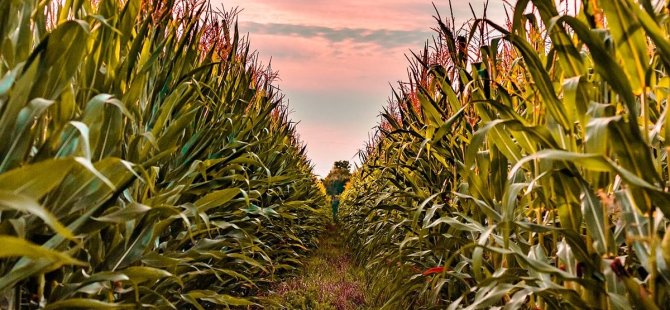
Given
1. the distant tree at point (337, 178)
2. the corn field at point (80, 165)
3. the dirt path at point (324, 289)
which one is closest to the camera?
the corn field at point (80, 165)

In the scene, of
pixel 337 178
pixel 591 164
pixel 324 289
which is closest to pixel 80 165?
pixel 591 164

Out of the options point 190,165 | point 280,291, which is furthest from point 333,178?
point 190,165

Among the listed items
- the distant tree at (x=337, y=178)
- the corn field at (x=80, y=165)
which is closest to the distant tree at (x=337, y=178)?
the distant tree at (x=337, y=178)

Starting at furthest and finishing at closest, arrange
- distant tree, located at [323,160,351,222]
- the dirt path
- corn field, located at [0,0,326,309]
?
1. distant tree, located at [323,160,351,222]
2. the dirt path
3. corn field, located at [0,0,326,309]

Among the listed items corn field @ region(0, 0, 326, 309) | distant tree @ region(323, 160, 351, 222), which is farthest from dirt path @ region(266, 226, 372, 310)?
distant tree @ region(323, 160, 351, 222)

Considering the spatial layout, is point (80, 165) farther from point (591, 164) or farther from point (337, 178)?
point (337, 178)

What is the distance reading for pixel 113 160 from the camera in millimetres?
1339

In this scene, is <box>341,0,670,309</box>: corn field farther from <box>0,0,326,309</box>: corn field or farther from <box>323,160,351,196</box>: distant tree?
<box>323,160,351,196</box>: distant tree

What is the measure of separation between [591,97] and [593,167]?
11.6 inches

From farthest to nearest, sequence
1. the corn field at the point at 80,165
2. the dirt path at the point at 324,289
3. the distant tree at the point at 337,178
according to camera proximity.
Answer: the distant tree at the point at 337,178
the dirt path at the point at 324,289
the corn field at the point at 80,165

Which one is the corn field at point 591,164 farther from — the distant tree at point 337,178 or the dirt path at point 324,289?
the distant tree at point 337,178

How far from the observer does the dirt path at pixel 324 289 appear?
4926 millimetres

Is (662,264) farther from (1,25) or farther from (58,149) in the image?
(1,25)

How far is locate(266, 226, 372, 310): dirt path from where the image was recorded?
493 centimetres
